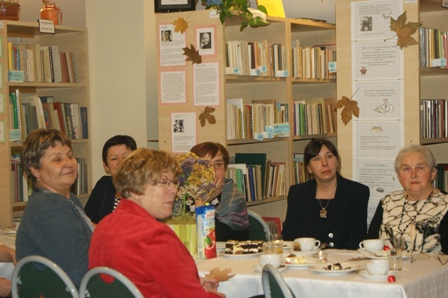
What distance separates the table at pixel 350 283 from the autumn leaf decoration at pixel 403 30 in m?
1.79

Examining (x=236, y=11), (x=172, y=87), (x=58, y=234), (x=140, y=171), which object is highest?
(x=236, y=11)

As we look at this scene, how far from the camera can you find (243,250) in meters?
3.85

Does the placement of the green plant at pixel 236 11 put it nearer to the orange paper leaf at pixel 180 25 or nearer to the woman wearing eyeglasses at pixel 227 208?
the orange paper leaf at pixel 180 25

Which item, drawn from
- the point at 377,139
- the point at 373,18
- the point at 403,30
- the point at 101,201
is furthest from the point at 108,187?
the point at 403,30

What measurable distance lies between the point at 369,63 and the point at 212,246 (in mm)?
1986

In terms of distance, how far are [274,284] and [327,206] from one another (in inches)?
75.3

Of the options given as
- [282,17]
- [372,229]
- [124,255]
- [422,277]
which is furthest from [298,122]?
[124,255]

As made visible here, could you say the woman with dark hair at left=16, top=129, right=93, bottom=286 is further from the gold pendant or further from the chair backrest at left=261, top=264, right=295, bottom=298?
the gold pendant

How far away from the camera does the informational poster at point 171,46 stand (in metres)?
5.57

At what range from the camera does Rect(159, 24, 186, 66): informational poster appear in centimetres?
557

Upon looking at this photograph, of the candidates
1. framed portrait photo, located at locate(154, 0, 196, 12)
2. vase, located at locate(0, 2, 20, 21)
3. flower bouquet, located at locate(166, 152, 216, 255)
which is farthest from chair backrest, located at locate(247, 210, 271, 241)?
vase, located at locate(0, 2, 20, 21)

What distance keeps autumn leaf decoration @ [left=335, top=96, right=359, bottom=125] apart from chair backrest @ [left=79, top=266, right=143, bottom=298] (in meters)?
2.73

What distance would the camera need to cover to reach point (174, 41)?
559 centimetres

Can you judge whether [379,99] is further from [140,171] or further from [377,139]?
[140,171]
